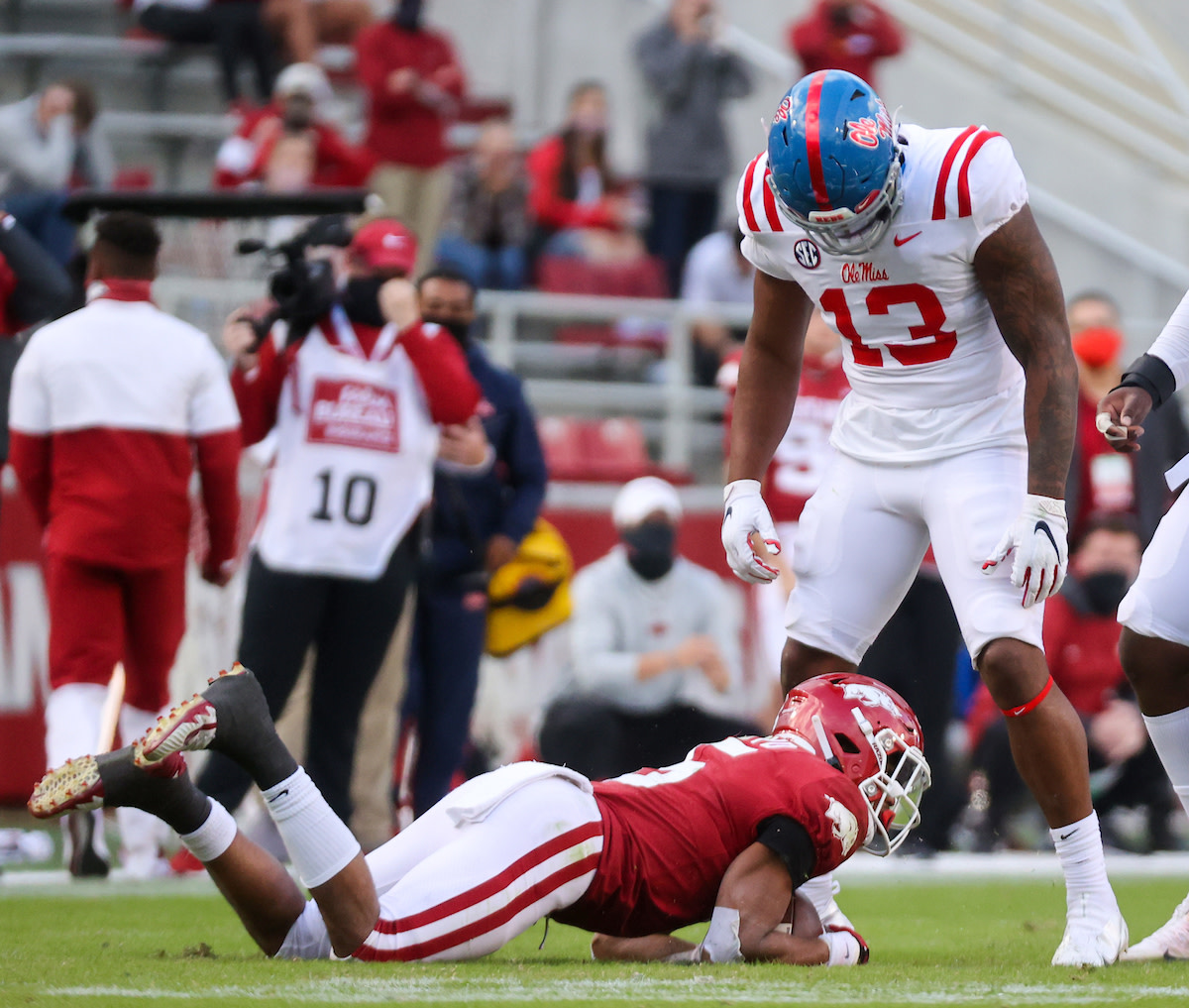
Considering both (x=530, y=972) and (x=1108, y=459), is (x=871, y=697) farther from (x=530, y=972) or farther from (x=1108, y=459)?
(x=1108, y=459)

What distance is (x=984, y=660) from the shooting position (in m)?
4.10

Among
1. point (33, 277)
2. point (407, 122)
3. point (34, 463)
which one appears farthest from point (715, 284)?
point (34, 463)

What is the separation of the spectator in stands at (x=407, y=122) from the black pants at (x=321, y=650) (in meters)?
4.69

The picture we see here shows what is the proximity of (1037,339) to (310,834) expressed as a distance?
189cm

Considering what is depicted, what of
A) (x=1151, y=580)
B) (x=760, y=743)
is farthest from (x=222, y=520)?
(x=1151, y=580)

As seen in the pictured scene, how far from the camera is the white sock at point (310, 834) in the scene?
140 inches

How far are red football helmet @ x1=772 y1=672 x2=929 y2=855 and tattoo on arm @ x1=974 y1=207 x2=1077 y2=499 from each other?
59 centimetres

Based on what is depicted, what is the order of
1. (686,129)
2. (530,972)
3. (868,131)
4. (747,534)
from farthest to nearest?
(686,129) < (747,534) < (868,131) < (530,972)

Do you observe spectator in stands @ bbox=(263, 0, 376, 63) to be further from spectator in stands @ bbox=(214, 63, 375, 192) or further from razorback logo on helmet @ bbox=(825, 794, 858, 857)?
razorback logo on helmet @ bbox=(825, 794, 858, 857)

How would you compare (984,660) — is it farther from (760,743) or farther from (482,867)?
(482,867)

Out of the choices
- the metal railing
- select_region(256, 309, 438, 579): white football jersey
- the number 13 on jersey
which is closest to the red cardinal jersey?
the number 13 on jersey

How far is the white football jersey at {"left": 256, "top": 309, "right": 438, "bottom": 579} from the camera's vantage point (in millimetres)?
6074

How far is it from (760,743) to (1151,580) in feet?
3.20

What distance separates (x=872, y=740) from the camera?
3867 mm
